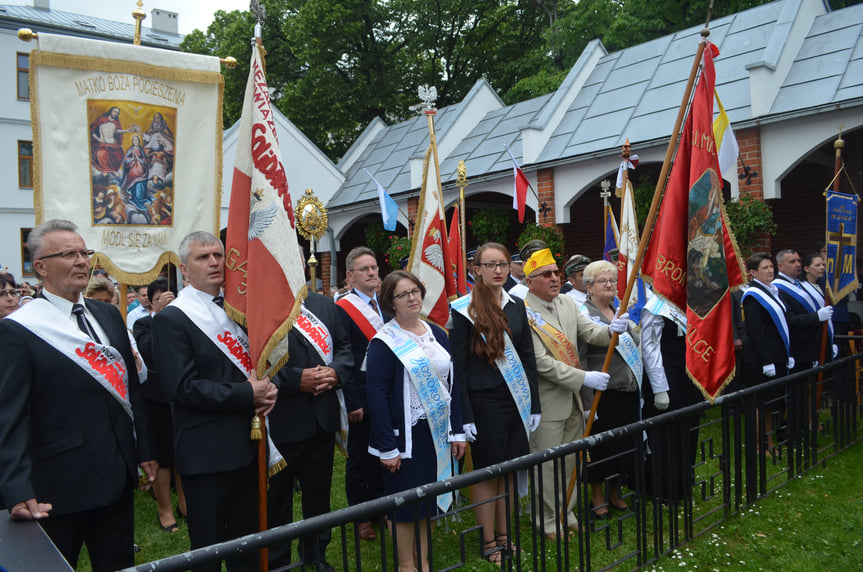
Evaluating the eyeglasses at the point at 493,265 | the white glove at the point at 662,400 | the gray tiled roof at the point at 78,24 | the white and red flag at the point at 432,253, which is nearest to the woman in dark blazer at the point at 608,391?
the white glove at the point at 662,400

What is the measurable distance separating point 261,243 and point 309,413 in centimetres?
102

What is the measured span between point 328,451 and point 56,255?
1.94 m

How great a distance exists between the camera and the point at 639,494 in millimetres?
4223

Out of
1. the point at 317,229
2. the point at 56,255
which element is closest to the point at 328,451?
the point at 56,255

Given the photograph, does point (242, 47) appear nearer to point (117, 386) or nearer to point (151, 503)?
point (151, 503)

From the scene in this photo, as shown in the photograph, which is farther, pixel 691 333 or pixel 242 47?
pixel 242 47

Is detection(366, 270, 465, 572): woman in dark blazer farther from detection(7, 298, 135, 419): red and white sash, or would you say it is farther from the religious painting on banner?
the religious painting on banner

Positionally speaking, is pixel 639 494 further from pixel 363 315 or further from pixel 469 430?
pixel 363 315

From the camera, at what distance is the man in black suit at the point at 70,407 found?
2789 mm

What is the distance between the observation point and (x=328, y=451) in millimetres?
4160

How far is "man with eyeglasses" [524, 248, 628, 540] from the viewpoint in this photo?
4652 mm

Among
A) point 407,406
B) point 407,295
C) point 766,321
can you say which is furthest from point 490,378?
point 766,321

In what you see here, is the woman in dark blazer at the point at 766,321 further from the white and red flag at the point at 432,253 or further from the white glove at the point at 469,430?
the white glove at the point at 469,430

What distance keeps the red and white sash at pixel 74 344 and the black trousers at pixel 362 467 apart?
89.6 inches
